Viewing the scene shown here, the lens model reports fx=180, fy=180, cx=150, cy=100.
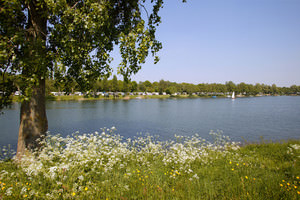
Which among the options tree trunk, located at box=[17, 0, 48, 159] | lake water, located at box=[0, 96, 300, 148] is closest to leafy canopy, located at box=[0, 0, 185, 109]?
tree trunk, located at box=[17, 0, 48, 159]

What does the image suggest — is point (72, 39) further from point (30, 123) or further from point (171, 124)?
point (171, 124)

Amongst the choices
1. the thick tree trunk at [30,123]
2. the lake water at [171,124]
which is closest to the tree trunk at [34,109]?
the thick tree trunk at [30,123]

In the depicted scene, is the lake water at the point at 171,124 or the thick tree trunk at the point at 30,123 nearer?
the thick tree trunk at the point at 30,123

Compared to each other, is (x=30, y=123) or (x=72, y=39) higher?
(x=72, y=39)

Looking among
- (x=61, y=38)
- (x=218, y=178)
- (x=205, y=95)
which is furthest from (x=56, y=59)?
(x=205, y=95)

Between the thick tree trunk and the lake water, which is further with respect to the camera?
the lake water

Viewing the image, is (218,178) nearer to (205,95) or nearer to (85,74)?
(85,74)

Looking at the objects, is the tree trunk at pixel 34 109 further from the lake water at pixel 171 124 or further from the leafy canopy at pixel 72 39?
the lake water at pixel 171 124

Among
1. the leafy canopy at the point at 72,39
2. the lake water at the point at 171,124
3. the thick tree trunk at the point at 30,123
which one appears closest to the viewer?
the leafy canopy at the point at 72,39

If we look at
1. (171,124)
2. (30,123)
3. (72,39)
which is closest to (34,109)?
(30,123)

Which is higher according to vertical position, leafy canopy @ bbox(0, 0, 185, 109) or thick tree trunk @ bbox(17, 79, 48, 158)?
leafy canopy @ bbox(0, 0, 185, 109)

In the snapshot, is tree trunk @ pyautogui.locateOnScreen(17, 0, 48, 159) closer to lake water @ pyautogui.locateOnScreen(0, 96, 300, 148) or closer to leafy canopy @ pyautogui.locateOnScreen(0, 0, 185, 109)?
leafy canopy @ pyautogui.locateOnScreen(0, 0, 185, 109)

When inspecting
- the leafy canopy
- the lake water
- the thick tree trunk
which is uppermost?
the leafy canopy

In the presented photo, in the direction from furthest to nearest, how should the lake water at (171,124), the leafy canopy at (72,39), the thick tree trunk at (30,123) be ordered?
the lake water at (171,124) → the thick tree trunk at (30,123) → the leafy canopy at (72,39)
